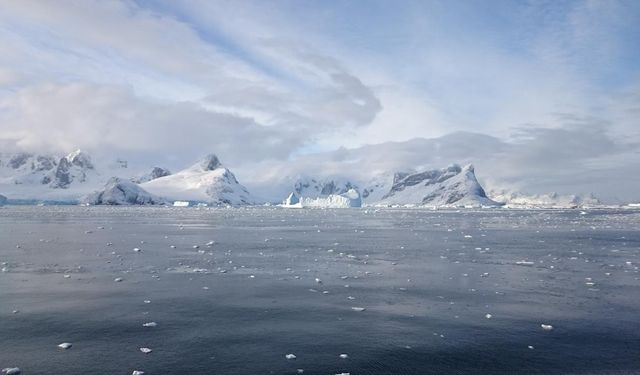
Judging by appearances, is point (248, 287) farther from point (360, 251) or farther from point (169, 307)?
point (360, 251)

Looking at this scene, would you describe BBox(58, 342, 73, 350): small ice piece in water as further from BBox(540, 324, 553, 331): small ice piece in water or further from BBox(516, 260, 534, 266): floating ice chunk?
BBox(516, 260, 534, 266): floating ice chunk

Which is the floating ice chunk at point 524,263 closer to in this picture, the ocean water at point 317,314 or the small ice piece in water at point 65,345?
the ocean water at point 317,314

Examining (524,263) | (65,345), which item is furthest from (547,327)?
(524,263)

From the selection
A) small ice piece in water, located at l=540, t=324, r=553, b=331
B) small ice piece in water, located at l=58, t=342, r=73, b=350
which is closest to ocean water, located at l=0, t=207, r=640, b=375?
small ice piece in water, located at l=58, t=342, r=73, b=350

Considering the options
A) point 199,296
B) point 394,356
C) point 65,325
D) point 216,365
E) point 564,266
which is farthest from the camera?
point 564,266

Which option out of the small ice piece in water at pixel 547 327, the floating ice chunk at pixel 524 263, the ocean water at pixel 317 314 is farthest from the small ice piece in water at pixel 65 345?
the floating ice chunk at pixel 524 263

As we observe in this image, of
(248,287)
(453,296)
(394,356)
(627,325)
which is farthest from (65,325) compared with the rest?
(627,325)

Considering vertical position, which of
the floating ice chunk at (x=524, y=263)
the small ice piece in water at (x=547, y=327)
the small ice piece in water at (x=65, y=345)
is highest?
the floating ice chunk at (x=524, y=263)

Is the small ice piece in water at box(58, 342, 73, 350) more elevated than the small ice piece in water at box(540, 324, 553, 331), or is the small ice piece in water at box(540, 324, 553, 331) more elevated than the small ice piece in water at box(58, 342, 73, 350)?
the small ice piece in water at box(540, 324, 553, 331)

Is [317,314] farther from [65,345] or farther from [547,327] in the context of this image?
[65,345]

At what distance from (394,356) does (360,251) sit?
2385 centimetres

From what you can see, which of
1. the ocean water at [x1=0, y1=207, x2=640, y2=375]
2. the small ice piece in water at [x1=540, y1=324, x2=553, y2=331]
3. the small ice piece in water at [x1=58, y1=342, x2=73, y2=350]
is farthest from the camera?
the small ice piece in water at [x1=540, y1=324, x2=553, y2=331]

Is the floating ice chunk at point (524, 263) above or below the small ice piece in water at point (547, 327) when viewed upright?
above

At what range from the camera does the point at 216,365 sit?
1153 centimetres
